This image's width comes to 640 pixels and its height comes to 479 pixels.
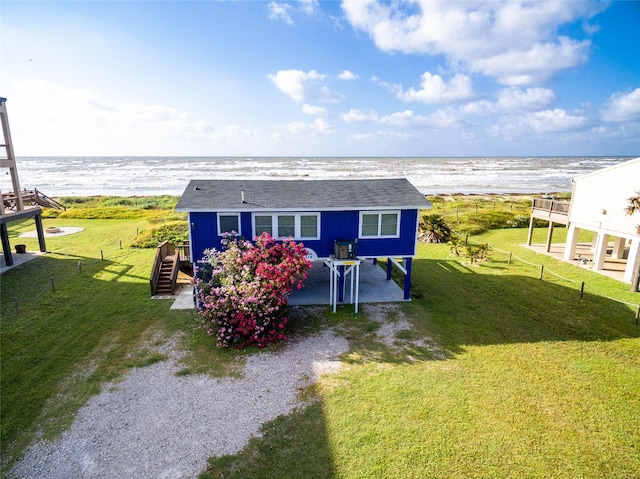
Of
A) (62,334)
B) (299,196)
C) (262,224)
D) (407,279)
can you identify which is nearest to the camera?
(62,334)

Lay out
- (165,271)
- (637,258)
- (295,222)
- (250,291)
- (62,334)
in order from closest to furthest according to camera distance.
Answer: (250,291) → (62,334) → (295,222) → (637,258) → (165,271)

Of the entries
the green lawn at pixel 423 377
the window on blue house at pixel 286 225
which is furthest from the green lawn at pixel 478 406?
the window on blue house at pixel 286 225

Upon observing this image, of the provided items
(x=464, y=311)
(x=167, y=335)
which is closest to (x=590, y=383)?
(x=464, y=311)

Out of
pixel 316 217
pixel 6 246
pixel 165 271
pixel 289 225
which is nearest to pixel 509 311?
pixel 316 217

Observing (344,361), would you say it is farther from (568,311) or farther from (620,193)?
(620,193)

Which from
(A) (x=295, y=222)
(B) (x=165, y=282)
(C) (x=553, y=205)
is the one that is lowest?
(B) (x=165, y=282)

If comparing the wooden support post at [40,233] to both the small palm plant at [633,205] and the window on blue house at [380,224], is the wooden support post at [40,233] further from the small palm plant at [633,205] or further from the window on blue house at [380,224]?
the small palm plant at [633,205]

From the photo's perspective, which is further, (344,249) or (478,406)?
(344,249)

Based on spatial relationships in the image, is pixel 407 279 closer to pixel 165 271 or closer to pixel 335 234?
pixel 335 234
